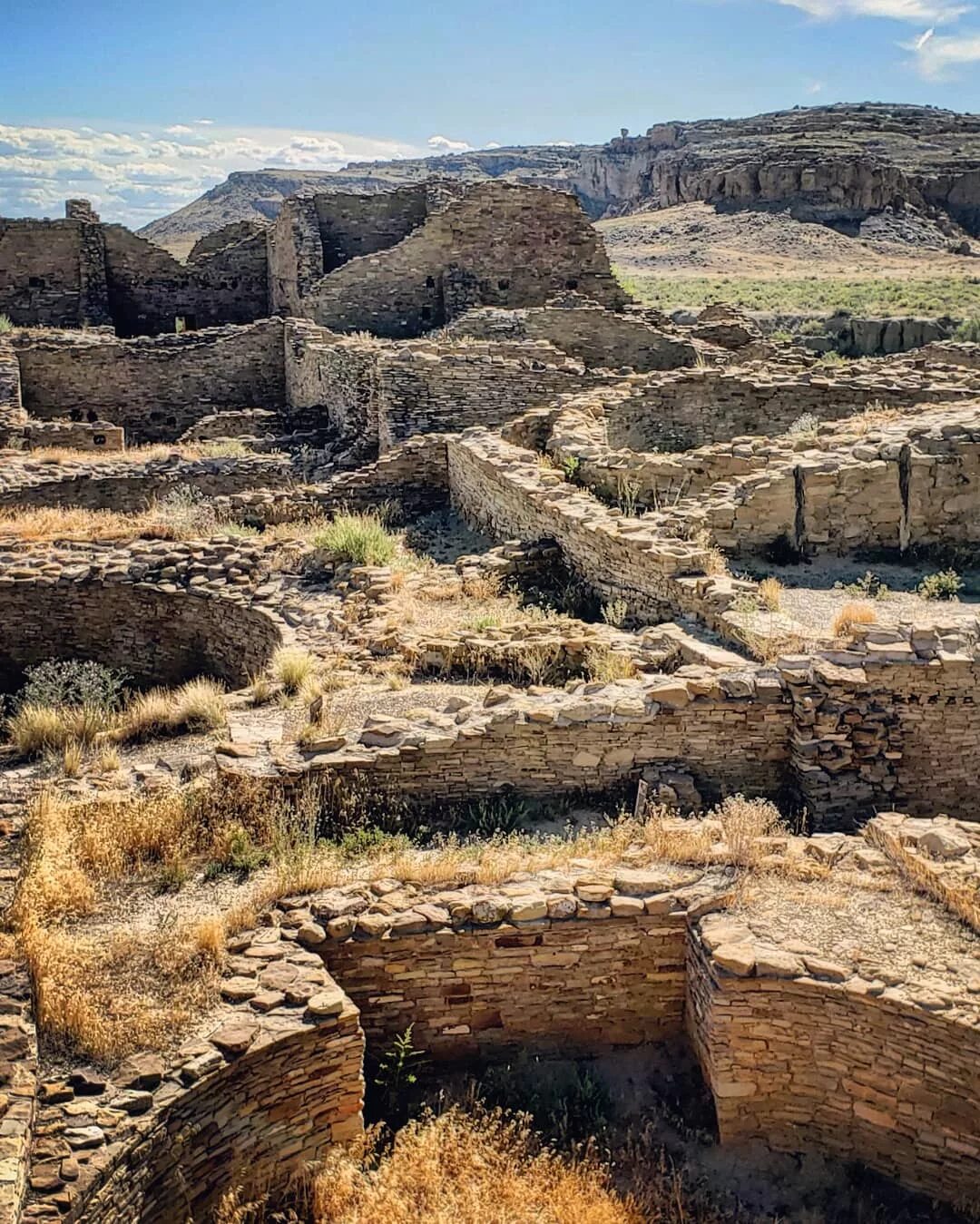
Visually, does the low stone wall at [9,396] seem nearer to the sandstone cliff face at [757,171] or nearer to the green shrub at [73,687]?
the green shrub at [73,687]

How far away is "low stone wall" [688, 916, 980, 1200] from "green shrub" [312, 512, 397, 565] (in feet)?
20.6

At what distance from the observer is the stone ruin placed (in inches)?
196

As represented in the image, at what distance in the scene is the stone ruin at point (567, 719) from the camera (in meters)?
4.98

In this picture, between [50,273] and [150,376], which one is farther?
[50,273]

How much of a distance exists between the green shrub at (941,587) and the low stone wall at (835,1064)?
15.5 feet

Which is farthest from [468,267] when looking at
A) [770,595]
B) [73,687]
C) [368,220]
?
[770,595]

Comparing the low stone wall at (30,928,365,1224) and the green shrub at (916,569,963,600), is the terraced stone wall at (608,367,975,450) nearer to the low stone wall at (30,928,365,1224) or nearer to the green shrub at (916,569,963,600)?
the green shrub at (916,569,963,600)

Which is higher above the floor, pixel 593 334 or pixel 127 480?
pixel 593 334

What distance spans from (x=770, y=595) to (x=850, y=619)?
72 centimetres

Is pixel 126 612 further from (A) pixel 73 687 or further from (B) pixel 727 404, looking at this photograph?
(B) pixel 727 404

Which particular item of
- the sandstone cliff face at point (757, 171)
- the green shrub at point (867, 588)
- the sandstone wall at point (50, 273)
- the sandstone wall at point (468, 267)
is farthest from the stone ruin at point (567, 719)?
the sandstone cliff face at point (757, 171)

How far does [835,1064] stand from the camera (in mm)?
5199

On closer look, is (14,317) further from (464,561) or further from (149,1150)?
(149,1150)

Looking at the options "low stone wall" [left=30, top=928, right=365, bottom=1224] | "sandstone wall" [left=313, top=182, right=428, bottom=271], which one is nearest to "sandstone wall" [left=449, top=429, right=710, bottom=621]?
"low stone wall" [left=30, top=928, right=365, bottom=1224]
